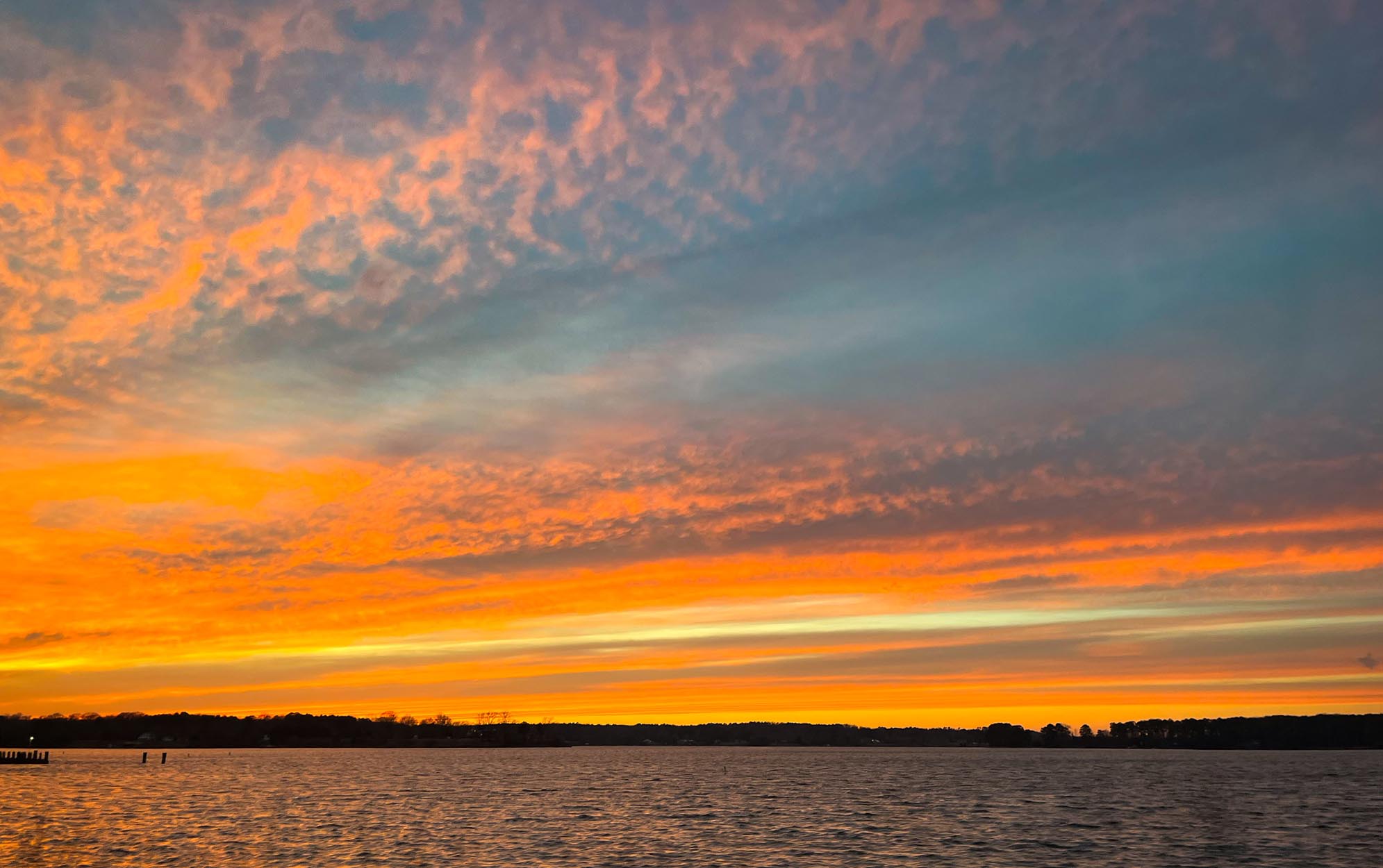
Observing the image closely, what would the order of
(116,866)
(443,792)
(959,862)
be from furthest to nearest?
(443,792), (959,862), (116,866)

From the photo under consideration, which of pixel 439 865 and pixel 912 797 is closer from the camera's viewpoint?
pixel 439 865

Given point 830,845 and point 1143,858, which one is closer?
point 1143,858

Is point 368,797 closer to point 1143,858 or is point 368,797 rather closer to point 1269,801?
point 1143,858

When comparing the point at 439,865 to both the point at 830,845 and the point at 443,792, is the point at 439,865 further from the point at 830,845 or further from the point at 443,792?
the point at 443,792

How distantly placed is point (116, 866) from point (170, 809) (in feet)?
198

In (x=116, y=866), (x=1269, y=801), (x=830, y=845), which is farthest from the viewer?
(x=1269, y=801)

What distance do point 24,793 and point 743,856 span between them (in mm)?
118821

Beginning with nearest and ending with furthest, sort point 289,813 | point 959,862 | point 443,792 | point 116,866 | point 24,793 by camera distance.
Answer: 1. point 116,866
2. point 959,862
3. point 289,813
4. point 24,793
5. point 443,792

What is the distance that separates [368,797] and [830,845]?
88.1 metres

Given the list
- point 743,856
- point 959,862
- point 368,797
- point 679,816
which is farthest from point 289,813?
point 959,862

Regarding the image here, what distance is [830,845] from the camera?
290 ft

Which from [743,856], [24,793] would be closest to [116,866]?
[743,856]

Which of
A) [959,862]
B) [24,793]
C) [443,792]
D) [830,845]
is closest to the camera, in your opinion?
[959,862]

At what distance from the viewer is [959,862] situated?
77625 mm
